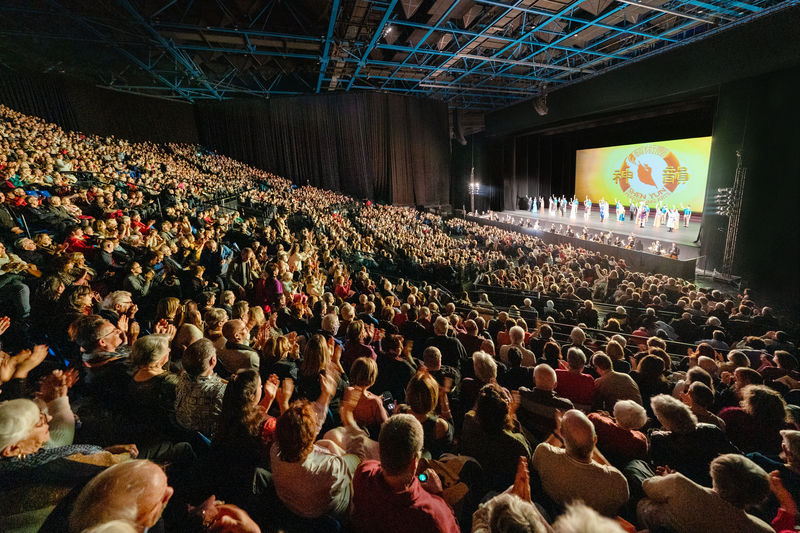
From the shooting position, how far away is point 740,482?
1444 mm

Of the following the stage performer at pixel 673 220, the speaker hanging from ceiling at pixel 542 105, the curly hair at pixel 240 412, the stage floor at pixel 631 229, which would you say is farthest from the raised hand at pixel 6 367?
the speaker hanging from ceiling at pixel 542 105

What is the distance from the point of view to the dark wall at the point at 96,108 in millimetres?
13554

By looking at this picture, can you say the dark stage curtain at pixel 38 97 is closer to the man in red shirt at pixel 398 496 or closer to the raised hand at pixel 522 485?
the man in red shirt at pixel 398 496

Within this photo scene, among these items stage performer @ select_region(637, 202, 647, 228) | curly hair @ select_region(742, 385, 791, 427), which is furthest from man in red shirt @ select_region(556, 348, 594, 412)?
stage performer @ select_region(637, 202, 647, 228)

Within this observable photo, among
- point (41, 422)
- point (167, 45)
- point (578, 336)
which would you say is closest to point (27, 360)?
point (41, 422)

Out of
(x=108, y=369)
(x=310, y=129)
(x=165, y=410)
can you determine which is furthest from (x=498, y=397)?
(x=310, y=129)

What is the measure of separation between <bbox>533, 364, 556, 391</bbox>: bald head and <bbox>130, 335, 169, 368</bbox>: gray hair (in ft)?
8.02

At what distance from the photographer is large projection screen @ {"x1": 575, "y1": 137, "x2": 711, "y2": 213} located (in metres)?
14.0

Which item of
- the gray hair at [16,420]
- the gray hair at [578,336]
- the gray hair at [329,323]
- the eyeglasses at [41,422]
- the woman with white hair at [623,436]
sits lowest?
the gray hair at [578,336]

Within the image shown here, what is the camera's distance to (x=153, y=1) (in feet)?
32.6

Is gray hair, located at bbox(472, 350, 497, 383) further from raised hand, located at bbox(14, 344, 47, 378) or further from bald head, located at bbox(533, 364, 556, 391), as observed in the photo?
raised hand, located at bbox(14, 344, 47, 378)

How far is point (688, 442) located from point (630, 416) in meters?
0.31

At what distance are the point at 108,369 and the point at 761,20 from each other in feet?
46.0

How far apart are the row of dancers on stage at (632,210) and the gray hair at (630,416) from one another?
1509 cm
